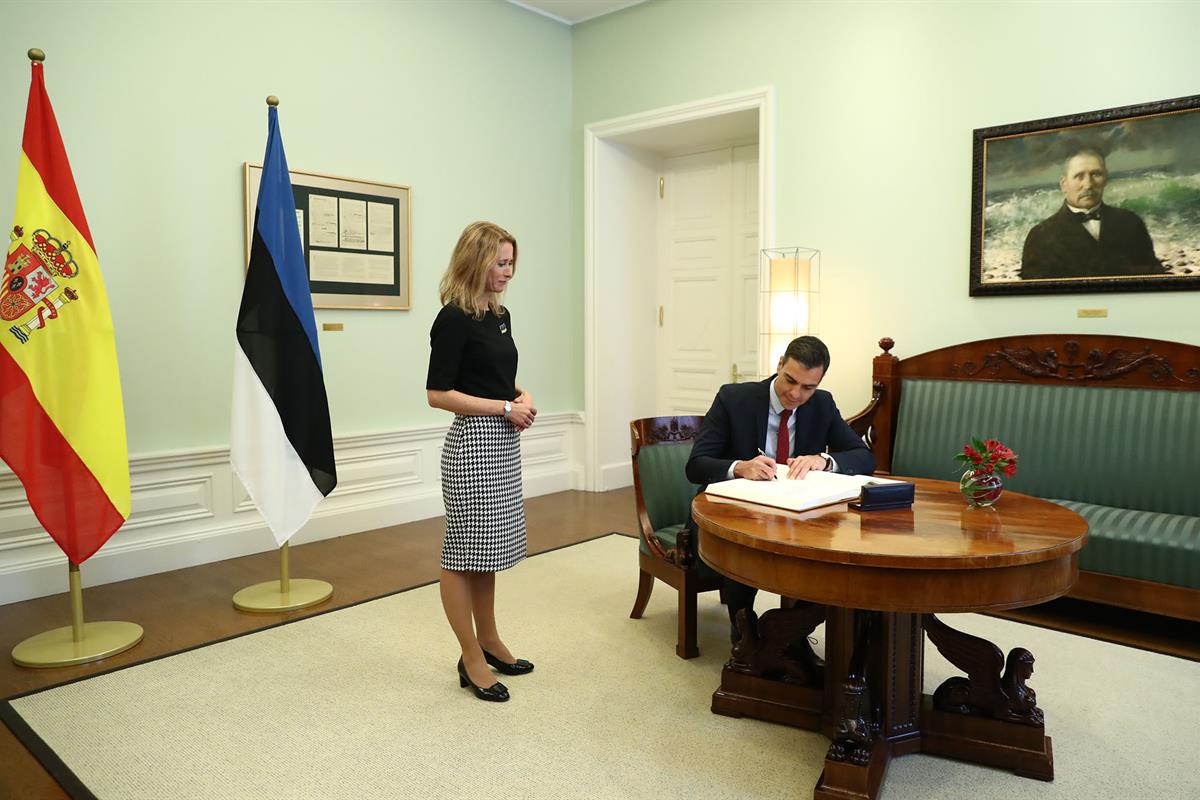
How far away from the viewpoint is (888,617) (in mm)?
2432

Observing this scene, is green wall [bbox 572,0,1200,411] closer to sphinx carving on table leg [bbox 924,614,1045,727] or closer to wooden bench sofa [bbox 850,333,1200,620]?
wooden bench sofa [bbox 850,333,1200,620]

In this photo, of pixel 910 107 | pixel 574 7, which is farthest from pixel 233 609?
pixel 574 7

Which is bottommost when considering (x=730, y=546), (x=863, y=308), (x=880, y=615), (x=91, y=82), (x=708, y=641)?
(x=708, y=641)

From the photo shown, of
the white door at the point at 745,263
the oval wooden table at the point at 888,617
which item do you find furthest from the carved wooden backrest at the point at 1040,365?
the oval wooden table at the point at 888,617

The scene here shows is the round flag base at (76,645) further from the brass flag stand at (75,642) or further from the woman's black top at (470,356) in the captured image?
the woman's black top at (470,356)

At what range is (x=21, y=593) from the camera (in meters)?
3.96

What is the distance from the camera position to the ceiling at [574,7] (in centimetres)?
627

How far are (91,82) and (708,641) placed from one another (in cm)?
398

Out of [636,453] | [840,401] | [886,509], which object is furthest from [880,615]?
[840,401]

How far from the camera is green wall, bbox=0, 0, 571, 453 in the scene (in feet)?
13.7

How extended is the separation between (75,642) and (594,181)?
469 cm

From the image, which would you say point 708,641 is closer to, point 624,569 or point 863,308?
point 624,569

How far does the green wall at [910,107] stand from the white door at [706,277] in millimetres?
876

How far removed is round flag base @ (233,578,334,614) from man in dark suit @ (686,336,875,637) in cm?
202
